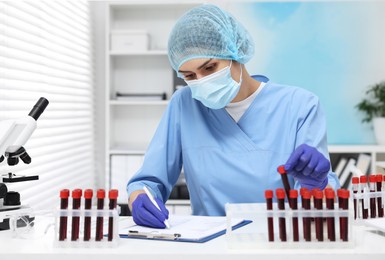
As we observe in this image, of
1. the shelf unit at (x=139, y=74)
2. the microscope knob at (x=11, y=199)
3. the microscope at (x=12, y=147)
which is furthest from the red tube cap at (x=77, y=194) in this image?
the shelf unit at (x=139, y=74)

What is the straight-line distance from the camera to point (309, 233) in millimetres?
921

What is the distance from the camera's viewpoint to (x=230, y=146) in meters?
1.54

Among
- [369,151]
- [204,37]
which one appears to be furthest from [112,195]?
[369,151]

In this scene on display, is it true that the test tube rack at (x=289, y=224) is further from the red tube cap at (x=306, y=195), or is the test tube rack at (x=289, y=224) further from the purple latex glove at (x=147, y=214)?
the purple latex glove at (x=147, y=214)

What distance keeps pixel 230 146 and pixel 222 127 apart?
73mm

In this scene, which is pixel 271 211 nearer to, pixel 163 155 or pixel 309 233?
pixel 309 233

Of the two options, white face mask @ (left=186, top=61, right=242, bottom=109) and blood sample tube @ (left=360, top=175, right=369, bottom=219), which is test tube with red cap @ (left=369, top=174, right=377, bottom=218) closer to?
blood sample tube @ (left=360, top=175, right=369, bottom=219)

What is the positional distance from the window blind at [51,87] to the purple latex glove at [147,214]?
99 centimetres

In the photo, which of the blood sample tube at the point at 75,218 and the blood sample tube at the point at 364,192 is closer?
the blood sample tube at the point at 75,218

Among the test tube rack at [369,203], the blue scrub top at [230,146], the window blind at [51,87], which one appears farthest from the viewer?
the window blind at [51,87]

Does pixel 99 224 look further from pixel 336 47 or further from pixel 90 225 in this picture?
pixel 336 47

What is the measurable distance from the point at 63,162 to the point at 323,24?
6.33 feet

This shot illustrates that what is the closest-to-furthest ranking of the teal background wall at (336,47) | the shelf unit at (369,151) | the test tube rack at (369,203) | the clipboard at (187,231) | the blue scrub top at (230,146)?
the clipboard at (187,231) < the test tube rack at (369,203) < the blue scrub top at (230,146) < the shelf unit at (369,151) < the teal background wall at (336,47)

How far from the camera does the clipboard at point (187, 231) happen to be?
1005 millimetres
